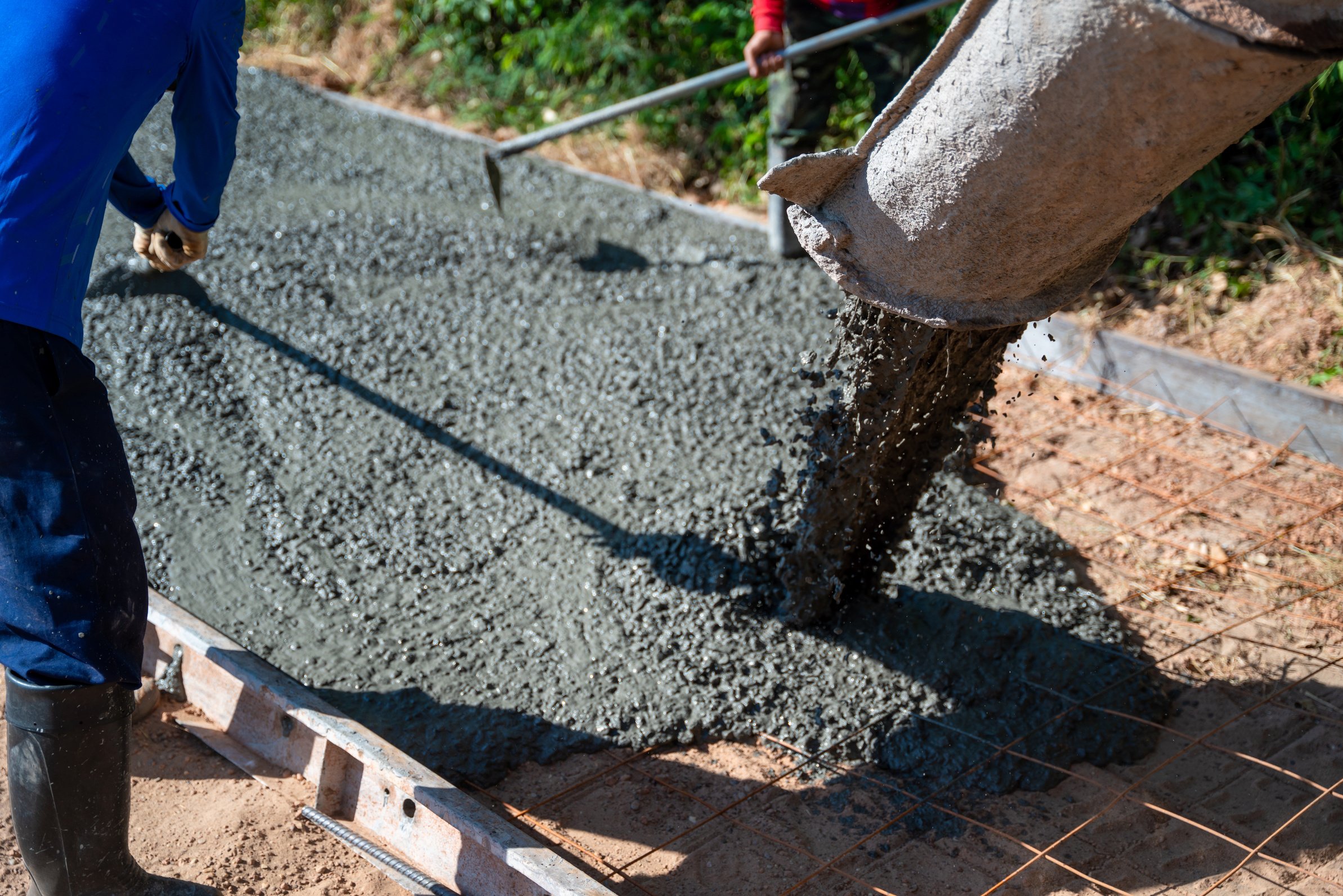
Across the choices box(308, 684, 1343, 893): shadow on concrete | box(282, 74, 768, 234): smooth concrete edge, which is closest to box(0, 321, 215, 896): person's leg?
box(308, 684, 1343, 893): shadow on concrete

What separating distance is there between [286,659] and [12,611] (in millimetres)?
940

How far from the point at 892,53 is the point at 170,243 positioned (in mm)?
3123

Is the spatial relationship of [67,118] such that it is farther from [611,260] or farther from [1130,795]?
[611,260]

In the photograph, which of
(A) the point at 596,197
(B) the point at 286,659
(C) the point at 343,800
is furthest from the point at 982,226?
(A) the point at 596,197

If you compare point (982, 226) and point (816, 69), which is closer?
point (982, 226)

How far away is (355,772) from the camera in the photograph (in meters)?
2.07

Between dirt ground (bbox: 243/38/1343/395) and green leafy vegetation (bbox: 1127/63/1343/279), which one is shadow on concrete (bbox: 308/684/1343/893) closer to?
dirt ground (bbox: 243/38/1343/395)

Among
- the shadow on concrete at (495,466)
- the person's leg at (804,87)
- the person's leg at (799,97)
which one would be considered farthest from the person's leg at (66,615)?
the person's leg at (804,87)

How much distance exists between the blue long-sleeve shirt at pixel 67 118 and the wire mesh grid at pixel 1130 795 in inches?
52.0

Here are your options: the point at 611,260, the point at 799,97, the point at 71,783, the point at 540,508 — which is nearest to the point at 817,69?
the point at 799,97

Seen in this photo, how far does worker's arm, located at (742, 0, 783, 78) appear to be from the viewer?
13.0ft

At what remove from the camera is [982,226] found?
163 centimetres

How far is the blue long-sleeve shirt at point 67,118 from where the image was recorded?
4.92 feet

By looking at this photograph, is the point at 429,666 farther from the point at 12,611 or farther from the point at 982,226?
the point at 982,226
